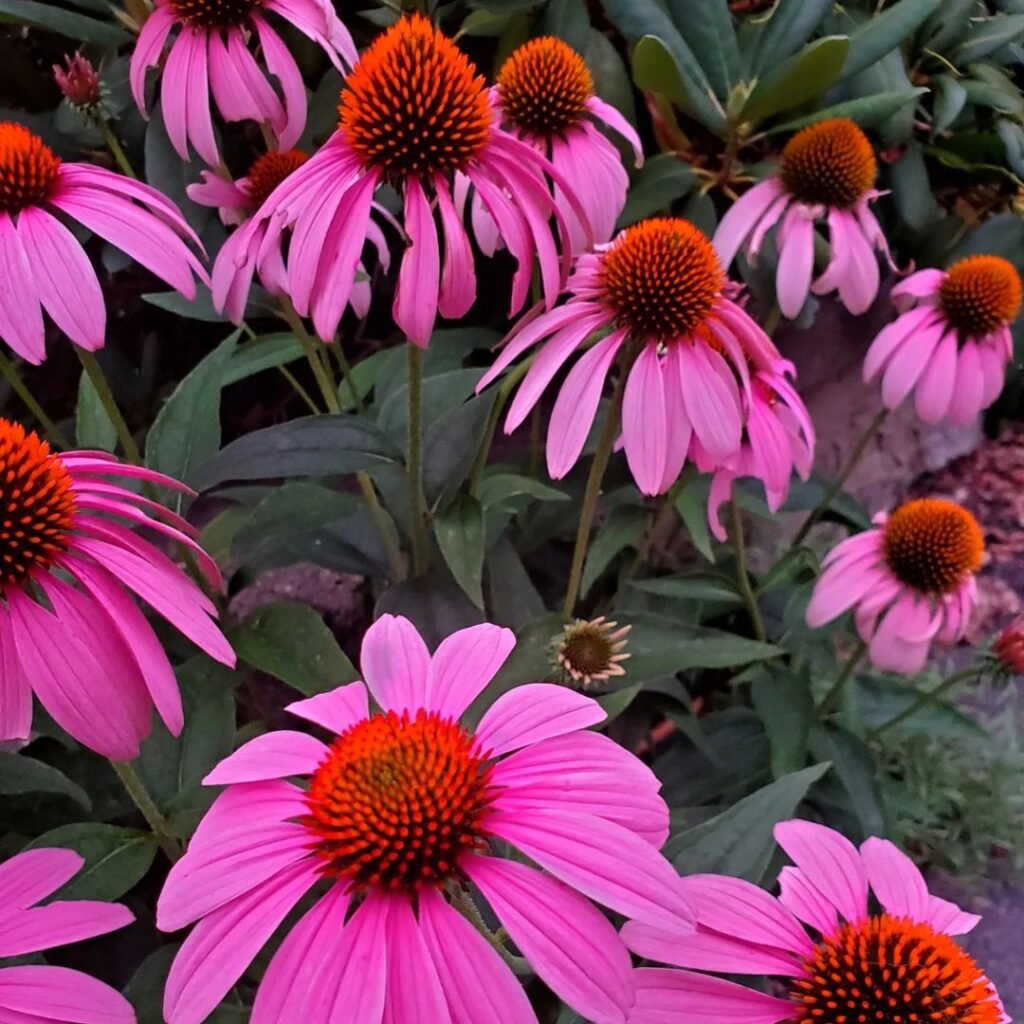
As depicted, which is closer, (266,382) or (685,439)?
(685,439)

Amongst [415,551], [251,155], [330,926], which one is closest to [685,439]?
[415,551]

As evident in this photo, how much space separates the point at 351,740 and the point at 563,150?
24.8 inches

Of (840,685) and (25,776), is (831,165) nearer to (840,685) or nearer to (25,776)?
(840,685)

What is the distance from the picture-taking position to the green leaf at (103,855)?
59cm

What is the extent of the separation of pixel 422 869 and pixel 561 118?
70cm

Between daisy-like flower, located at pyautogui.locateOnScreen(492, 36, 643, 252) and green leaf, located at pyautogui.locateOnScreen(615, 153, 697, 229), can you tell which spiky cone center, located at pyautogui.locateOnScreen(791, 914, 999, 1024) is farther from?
green leaf, located at pyautogui.locateOnScreen(615, 153, 697, 229)

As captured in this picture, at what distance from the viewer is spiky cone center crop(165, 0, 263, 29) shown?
2.51 feet

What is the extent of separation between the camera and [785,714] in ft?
2.94

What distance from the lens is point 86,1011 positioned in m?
0.41

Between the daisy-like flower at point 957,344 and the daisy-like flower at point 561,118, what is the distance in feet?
1.33

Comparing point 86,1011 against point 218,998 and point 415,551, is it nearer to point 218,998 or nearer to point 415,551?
point 218,998

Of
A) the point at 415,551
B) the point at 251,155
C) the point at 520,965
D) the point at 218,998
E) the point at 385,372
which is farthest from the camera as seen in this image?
the point at 251,155

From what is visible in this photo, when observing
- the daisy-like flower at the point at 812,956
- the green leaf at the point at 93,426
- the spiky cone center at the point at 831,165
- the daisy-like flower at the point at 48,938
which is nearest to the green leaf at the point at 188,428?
the green leaf at the point at 93,426

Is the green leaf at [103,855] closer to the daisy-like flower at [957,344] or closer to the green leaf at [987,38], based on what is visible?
the daisy-like flower at [957,344]
